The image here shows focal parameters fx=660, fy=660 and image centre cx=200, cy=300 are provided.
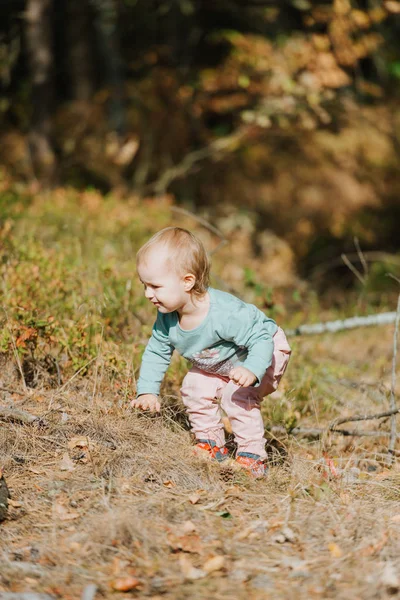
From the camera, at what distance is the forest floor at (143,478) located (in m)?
2.56

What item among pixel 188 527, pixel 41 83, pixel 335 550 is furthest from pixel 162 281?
pixel 41 83

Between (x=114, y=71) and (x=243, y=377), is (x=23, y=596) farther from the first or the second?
(x=114, y=71)

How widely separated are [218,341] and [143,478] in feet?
2.55

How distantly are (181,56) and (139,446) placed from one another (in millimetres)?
8748

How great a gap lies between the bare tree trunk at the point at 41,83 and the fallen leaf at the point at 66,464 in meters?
6.60

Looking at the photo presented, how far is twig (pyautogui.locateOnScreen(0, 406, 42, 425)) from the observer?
3.42 meters

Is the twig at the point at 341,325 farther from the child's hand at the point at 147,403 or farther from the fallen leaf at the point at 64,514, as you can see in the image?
the fallen leaf at the point at 64,514

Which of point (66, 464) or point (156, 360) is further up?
point (156, 360)

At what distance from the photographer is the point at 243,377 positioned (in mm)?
3102

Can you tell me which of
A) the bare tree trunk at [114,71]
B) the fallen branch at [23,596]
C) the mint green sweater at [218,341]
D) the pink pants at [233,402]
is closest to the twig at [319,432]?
the pink pants at [233,402]

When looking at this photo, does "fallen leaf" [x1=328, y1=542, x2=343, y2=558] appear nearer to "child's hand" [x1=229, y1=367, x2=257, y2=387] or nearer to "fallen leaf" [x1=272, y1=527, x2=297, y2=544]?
"fallen leaf" [x1=272, y1=527, x2=297, y2=544]

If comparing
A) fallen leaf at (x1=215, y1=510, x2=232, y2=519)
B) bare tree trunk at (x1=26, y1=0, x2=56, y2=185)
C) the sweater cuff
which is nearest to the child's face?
the sweater cuff

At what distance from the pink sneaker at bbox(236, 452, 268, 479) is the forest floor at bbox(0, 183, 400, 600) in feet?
0.18

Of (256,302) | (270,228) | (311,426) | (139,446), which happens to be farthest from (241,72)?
(139,446)
